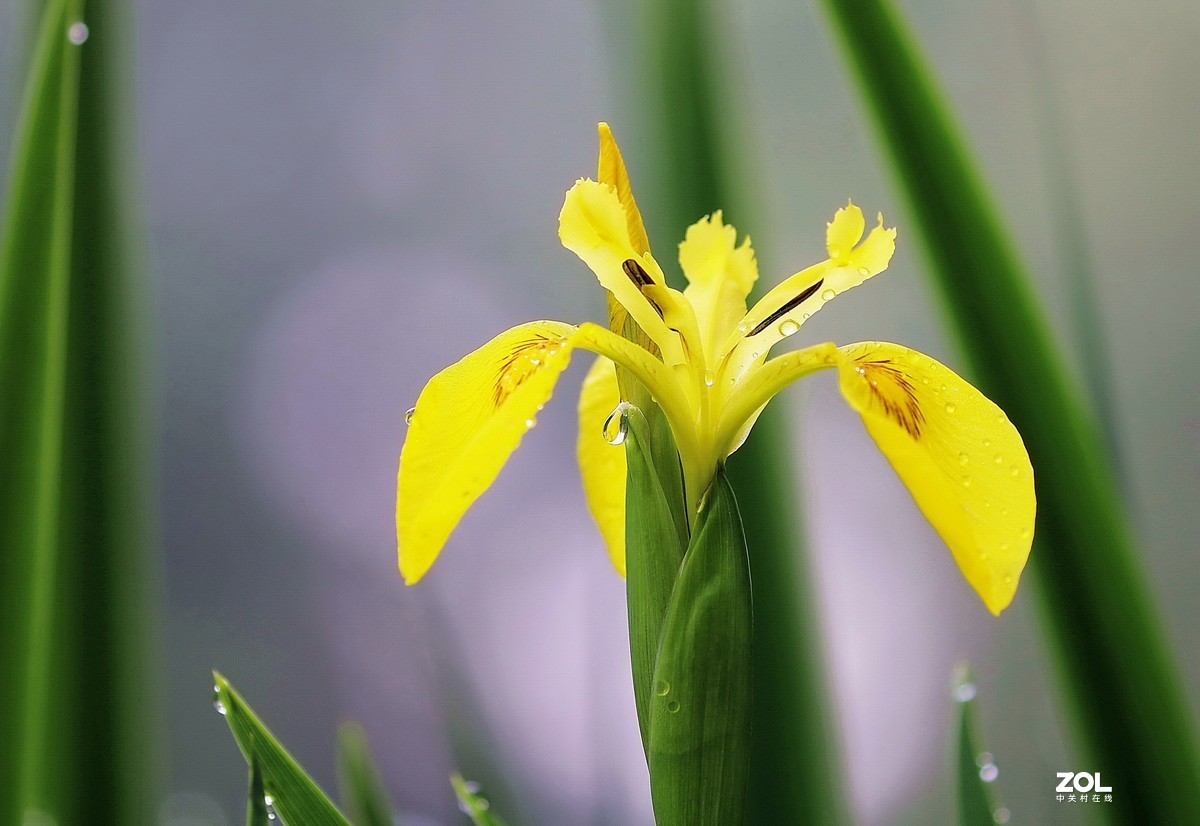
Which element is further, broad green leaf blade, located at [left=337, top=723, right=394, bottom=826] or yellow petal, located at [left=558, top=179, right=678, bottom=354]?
broad green leaf blade, located at [left=337, top=723, right=394, bottom=826]

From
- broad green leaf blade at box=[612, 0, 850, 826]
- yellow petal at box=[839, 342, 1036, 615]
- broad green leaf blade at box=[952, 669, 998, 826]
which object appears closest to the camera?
yellow petal at box=[839, 342, 1036, 615]

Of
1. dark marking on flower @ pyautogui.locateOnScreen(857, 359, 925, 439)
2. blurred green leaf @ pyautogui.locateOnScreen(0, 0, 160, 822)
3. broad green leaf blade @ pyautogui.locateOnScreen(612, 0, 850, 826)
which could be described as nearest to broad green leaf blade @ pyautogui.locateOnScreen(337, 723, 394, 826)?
blurred green leaf @ pyautogui.locateOnScreen(0, 0, 160, 822)

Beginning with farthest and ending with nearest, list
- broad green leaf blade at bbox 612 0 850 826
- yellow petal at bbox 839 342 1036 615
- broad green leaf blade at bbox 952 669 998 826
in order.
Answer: broad green leaf blade at bbox 612 0 850 826 < broad green leaf blade at bbox 952 669 998 826 < yellow petal at bbox 839 342 1036 615

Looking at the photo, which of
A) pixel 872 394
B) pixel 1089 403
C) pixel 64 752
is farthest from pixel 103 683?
pixel 1089 403

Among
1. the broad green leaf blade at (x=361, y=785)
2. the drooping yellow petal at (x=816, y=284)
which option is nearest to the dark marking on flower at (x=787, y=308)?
the drooping yellow petal at (x=816, y=284)

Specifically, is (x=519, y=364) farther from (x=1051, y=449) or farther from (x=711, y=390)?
(x=1051, y=449)

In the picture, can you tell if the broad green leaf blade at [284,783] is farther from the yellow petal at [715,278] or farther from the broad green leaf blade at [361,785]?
the yellow petal at [715,278]

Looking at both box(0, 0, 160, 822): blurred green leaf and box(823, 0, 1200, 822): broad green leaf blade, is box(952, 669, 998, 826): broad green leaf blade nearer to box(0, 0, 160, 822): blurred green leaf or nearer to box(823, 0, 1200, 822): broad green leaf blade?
box(823, 0, 1200, 822): broad green leaf blade
